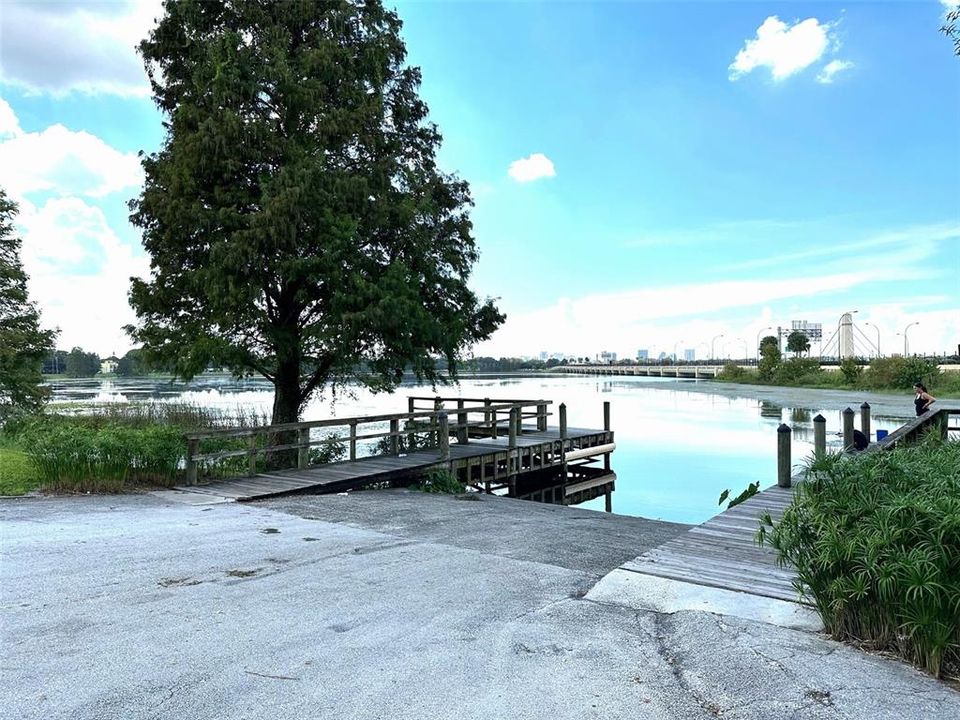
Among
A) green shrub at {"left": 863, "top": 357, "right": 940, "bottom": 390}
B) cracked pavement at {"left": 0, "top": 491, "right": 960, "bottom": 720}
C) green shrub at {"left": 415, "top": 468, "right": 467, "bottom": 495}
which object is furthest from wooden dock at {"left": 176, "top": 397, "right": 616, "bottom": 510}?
green shrub at {"left": 863, "top": 357, "right": 940, "bottom": 390}

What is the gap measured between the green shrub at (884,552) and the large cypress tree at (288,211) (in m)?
8.97

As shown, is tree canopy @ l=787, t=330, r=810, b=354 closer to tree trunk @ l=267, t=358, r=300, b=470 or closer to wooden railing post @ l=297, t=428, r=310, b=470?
tree trunk @ l=267, t=358, r=300, b=470

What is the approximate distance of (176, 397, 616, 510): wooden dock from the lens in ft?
33.6

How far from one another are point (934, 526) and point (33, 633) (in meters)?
5.30

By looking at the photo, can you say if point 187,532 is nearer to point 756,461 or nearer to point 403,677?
point 403,677

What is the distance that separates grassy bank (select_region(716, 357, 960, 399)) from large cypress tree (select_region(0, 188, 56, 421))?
1888 inches

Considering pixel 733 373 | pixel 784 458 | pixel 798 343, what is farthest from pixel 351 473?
pixel 798 343

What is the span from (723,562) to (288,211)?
986cm

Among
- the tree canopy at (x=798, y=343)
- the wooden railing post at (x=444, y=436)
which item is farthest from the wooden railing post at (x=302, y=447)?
the tree canopy at (x=798, y=343)

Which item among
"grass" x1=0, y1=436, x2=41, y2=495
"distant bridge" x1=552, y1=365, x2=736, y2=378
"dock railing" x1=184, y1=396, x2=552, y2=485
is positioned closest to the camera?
"grass" x1=0, y1=436, x2=41, y2=495

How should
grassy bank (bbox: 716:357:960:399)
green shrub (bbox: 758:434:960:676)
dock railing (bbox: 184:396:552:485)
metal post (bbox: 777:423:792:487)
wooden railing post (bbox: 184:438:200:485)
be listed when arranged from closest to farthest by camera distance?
green shrub (bbox: 758:434:960:676) < metal post (bbox: 777:423:792:487) < wooden railing post (bbox: 184:438:200:485) < dock railing (bbox: 184:396:552:485) < grassy bank (bbox: 716:357:960:399)

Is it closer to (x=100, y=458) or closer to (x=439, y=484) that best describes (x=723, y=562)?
(x=439, y=484)

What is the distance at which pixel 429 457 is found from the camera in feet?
44.5

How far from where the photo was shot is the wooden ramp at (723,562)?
502cm
